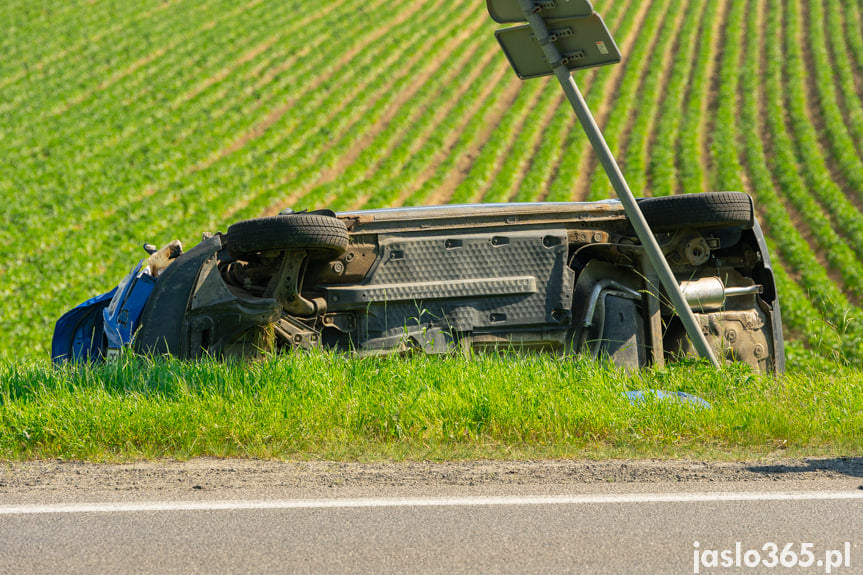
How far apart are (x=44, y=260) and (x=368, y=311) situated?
1112cm

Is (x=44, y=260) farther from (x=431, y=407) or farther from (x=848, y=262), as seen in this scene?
(x=848, y=262)

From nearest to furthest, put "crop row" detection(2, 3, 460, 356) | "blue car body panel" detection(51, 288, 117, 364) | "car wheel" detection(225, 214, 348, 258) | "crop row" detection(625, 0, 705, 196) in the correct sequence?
"car wheel" detection(225, 214, 348, 258) → "blue car body panel" detection(51, 288, 117, 364) → "crop row" detection(2, 3, 460, 356) → "crop row" detection(625, 0, 705, 196)

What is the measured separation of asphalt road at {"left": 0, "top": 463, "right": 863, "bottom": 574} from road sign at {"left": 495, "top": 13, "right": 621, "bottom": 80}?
2589mm

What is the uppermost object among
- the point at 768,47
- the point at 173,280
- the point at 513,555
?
the point at 173,280

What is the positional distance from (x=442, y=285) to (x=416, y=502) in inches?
102

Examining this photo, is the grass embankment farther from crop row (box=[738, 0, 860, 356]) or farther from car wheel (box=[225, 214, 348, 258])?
crop row (box=[738, 0, 860, 356])

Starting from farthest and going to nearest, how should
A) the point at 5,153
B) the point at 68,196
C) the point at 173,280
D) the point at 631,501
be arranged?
the point at 5,153
the point at 68,196
the point at 173,280
the point at 631,501

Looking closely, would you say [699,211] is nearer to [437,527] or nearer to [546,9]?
[546,9]

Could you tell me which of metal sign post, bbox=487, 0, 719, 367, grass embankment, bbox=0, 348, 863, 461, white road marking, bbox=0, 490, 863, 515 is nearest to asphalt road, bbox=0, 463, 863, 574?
white road marking, bbox=0, 490, 863, 515

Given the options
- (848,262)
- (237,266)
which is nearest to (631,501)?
(237,266)

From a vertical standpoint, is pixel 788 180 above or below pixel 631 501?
below

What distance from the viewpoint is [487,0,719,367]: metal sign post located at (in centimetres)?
507

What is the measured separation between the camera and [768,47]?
103 feet

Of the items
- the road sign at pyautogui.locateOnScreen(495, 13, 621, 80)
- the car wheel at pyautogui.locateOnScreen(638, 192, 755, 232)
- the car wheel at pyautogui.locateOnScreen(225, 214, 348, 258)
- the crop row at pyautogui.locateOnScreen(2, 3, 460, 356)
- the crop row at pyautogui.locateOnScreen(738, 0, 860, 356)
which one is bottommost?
the crop row at pyautogui.locateOnScreen(738, 0, 860, 356)
